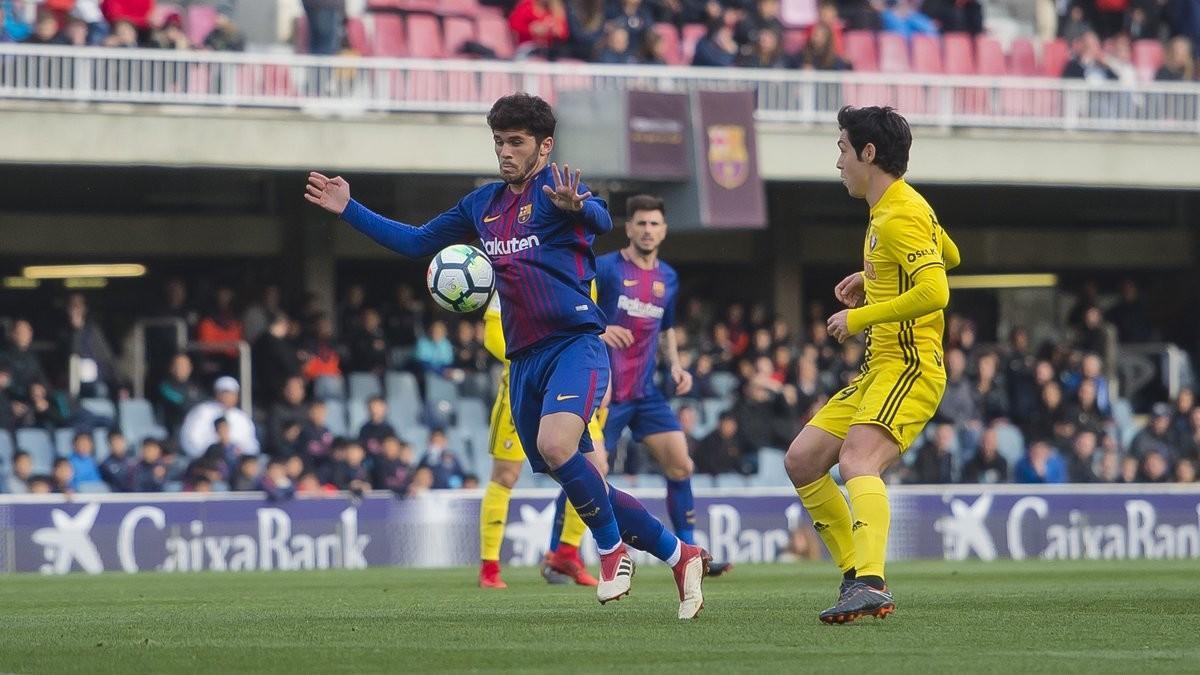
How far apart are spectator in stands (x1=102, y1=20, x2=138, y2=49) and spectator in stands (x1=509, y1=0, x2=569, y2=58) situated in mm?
4332

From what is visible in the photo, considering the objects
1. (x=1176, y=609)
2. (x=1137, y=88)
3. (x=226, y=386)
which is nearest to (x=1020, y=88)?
(x=1137, y=88)

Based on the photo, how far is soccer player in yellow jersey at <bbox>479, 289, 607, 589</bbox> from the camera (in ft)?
40.1

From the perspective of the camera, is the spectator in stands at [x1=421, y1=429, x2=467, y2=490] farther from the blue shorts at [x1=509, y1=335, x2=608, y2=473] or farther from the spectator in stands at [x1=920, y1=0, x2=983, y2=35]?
the blue shorts at [x1=509, y1=335, x2=608, y2=473]

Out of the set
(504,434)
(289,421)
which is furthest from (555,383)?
(289,421)

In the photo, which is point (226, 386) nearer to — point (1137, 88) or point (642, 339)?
point (642, 339)

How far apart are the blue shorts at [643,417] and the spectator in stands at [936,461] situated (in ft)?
26.1

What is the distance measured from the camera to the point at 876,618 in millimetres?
8461

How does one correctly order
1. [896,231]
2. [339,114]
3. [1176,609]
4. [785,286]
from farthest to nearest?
[785,286] < [339,114] < [1176,609] < [896,231]

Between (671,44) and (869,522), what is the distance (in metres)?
16.1

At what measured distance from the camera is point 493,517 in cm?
1254

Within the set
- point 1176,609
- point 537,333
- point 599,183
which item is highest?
point 599,183

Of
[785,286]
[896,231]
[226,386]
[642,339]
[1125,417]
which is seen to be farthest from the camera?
[785,286]

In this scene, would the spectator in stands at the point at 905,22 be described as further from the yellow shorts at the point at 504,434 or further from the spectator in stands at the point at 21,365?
the yellow shorts at the point at 504,434

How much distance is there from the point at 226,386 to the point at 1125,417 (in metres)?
10.3
